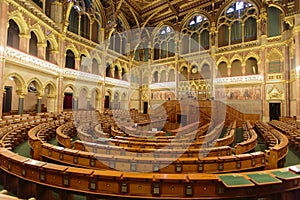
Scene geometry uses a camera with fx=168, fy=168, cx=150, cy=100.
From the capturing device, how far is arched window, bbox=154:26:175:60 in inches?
868

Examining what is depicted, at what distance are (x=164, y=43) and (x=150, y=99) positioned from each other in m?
7.84

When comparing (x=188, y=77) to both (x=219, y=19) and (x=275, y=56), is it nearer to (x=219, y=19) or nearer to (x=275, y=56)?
(x=219, y=19)

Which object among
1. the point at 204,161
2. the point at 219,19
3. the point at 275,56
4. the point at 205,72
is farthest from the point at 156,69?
the point at 204,161

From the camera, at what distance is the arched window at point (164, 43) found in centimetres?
2205

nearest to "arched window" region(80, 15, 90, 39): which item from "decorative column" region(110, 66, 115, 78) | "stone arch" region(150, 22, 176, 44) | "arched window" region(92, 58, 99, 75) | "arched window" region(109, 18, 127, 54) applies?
"arched window" region(92, 58, 99, 75)

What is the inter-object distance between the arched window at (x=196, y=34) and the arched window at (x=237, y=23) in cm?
158

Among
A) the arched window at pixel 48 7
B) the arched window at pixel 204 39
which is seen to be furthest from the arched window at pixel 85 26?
the arched window at pixel 204 39

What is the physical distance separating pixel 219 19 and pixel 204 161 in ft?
61.7

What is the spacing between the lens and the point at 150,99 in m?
23.4

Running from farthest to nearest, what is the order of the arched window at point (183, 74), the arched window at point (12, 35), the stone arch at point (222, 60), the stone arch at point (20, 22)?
the arched window at point (183, 74), the stone arch at point (222, 60), the arched window at point (12, 35), the stone arch at point (20, 22)

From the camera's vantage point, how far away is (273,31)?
1530 centimetres

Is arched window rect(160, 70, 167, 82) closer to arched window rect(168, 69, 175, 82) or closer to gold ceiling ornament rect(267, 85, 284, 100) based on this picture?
arched window rect(168, 69, 175, 82)

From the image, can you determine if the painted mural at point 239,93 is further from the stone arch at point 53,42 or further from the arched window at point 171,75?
the stone arch at point 53,42

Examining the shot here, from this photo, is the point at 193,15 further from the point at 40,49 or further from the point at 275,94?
the point at 40,49
